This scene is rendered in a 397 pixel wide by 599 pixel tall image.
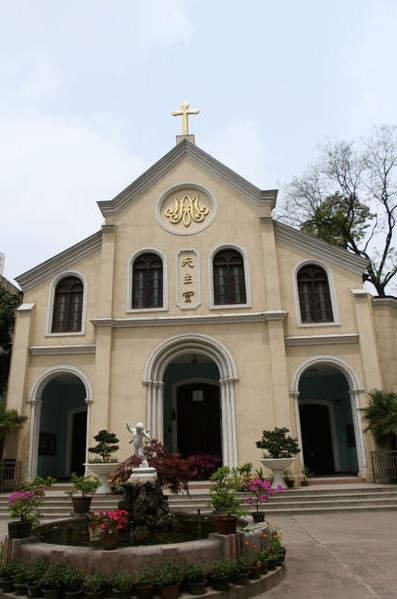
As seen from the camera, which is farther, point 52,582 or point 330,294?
point 330,294

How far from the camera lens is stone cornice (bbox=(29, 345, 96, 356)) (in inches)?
626

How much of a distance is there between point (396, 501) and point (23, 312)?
42.3ft

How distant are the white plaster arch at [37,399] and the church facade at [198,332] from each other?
5 centimetres

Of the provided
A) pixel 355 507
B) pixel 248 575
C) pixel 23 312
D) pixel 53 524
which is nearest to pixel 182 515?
pixel 53 524

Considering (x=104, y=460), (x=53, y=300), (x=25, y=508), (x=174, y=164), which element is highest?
(x=174, y=164)

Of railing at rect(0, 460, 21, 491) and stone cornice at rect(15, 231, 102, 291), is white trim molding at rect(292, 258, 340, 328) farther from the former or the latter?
railing at rect(0, 460, 21, 491)

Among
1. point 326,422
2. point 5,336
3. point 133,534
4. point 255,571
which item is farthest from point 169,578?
point 5,336

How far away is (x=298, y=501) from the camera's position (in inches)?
472

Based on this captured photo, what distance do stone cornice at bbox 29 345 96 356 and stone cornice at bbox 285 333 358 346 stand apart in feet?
21.9

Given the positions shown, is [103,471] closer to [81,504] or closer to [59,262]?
[81,504]

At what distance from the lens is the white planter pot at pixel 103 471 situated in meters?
13.2

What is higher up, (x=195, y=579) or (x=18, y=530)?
(x=18, y=530)

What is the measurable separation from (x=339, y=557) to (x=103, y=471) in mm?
8044


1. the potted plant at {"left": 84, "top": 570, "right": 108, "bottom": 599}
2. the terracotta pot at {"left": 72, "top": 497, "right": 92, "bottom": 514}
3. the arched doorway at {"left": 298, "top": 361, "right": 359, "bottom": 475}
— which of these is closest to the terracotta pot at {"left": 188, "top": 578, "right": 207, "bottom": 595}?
the potted plant at {"left": 84, "top": 570, "right": 108, "bottom": 599}
